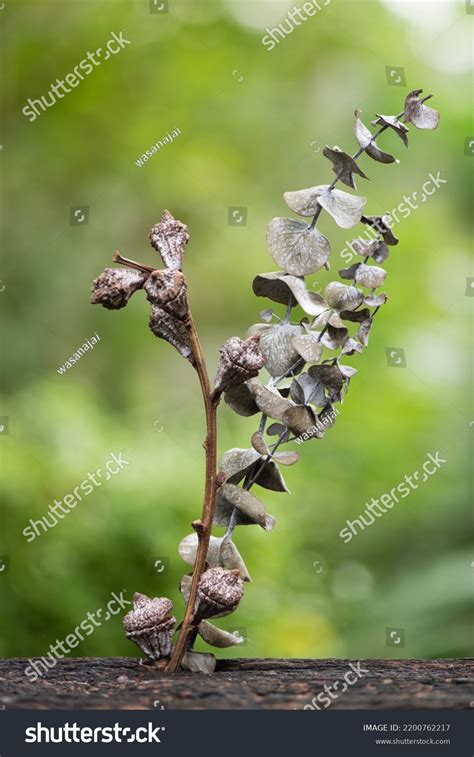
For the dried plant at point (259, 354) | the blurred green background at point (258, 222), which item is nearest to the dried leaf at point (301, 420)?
the dried plant at point (259, 354)

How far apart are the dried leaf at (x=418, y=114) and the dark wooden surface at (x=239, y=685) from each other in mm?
474

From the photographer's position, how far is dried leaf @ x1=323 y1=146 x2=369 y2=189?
28.7 inches

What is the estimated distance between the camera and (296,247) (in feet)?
2.49

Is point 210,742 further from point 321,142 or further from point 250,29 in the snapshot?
point 250,29

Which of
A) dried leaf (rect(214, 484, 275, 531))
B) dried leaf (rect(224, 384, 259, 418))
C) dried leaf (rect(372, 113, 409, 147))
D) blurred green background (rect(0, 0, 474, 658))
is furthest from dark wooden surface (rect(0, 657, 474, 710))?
blurred green background (rect(0, 0, 474, 658))

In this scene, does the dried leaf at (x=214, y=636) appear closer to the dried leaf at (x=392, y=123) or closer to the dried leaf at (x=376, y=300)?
Answer: the dried leaf at (x=376, y=300)

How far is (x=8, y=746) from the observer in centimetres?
58

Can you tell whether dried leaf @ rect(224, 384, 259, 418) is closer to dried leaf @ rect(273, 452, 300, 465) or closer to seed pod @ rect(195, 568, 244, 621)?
dried leaf @ rect(273, 452, 300, 465)

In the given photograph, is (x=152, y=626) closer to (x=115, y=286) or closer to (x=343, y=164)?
(x=115, y=286)

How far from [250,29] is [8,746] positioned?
5.60ft

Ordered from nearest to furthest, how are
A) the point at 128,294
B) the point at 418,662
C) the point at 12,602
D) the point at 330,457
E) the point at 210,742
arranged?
the point at 210,742 < the point at 128,294 < the point at 418,662 < the point at 12,602 < the point at 330,457

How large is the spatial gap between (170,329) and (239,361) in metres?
0.07

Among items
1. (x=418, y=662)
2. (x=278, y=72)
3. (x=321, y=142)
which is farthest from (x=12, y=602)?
(x=278, y=72)

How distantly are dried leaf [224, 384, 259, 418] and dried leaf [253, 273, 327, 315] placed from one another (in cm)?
9
